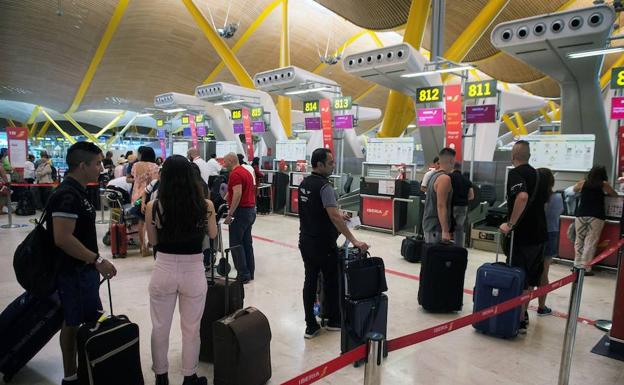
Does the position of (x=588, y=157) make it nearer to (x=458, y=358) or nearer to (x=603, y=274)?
(x=603, y=274)

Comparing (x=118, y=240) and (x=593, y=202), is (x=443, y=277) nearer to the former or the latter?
(x=593, y=202)

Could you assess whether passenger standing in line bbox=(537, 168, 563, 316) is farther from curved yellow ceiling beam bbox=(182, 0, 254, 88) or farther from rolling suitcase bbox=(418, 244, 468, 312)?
curved yellow ceiling beam bbox=(182, 0, 254, 88)

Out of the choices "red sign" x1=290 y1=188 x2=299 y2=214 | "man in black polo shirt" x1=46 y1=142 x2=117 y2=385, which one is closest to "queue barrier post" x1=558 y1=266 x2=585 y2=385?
"man in black polo shirt" x1=46 y1=142 x2=117 y2=385

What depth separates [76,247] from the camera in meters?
2.19

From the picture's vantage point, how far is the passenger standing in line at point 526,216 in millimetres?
3422

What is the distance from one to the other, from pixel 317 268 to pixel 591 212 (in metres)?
4.33

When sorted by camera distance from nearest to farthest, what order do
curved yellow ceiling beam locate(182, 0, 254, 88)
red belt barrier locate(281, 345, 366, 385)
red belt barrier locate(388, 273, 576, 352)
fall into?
red belt barrier locate(281, 345, 366, 385) < red belt barrier locate(388, 273, 576, 352) < curved yellow ceiling beam locate(182, 0, 254, 88)

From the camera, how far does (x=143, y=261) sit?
579cm

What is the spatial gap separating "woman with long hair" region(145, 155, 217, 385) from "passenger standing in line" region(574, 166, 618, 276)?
520 cm

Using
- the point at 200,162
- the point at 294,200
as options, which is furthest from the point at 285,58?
the point at 200,162

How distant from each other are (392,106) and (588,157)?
6.91 m

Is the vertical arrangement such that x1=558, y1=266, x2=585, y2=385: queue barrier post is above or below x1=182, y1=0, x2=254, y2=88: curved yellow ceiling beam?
below

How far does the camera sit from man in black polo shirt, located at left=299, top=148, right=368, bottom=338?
313 centimetres

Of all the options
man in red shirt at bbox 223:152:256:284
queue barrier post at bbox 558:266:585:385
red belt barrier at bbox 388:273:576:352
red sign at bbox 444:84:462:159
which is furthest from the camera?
red sign at bbox 444:84:462:159
